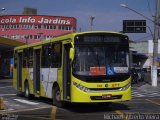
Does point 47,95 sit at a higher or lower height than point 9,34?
lower

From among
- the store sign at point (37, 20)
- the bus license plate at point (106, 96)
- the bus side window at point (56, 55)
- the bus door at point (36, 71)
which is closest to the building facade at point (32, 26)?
the store sign at point (37, 20)

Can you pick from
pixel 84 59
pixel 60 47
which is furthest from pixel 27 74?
pixel 84 59

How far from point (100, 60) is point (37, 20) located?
99.3 meters

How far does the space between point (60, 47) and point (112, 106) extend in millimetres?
3371

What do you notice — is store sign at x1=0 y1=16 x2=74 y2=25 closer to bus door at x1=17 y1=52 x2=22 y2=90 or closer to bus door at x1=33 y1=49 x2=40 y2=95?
bus door at x1=17 y1=52 x2=22 y2=90

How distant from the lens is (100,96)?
1744cm

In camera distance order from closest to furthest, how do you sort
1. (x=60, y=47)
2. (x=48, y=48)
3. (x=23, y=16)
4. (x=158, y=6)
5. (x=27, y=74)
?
1. (x=60, y=47)
2. (x=48, y=48)
3. (x=27, y=74)
4. (x=158, y=6)
5. (x=23, y=16)

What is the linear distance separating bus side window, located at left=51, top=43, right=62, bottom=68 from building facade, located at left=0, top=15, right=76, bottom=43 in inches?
3714

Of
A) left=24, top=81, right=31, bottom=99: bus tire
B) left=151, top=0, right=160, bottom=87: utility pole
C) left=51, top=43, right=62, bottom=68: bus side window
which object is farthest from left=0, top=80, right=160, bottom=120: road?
left=151, top=0, right=160, bottom=87: utility pole

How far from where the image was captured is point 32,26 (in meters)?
117

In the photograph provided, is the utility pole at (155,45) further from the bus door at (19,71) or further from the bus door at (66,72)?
the bus door at (66,72)

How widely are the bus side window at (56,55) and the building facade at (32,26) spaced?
309 ft

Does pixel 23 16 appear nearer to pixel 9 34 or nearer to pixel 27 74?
pixel 9 34

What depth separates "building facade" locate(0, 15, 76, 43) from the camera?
115750 mm
